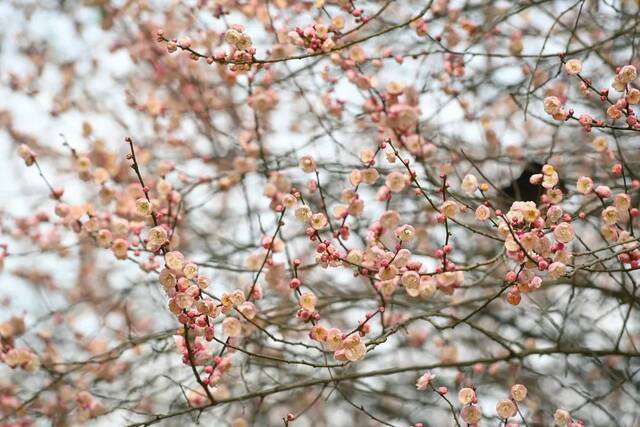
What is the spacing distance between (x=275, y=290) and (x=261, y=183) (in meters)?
0.75

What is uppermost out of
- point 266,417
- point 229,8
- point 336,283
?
point 229,8

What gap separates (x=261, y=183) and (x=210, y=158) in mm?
371

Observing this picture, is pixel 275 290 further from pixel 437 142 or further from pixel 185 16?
pixel 185 16

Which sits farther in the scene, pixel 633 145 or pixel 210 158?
pixel 210 158

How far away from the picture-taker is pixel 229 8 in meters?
4.28

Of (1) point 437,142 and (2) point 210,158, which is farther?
(2) point 210,158

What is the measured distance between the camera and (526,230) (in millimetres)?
2549

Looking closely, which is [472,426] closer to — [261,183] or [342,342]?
[342,342]

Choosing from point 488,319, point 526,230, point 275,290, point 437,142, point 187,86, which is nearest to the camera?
point 526,230

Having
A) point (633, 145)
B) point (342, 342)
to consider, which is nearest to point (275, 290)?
point (342, 342)

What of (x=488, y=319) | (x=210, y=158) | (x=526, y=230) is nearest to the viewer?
(x=526, y=230)

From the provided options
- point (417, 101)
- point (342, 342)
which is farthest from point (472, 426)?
point (417, 101)

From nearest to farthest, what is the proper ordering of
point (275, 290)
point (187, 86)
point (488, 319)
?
point (275, 290) → point (187, 86) → point (488, 319)

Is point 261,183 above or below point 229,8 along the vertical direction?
below
